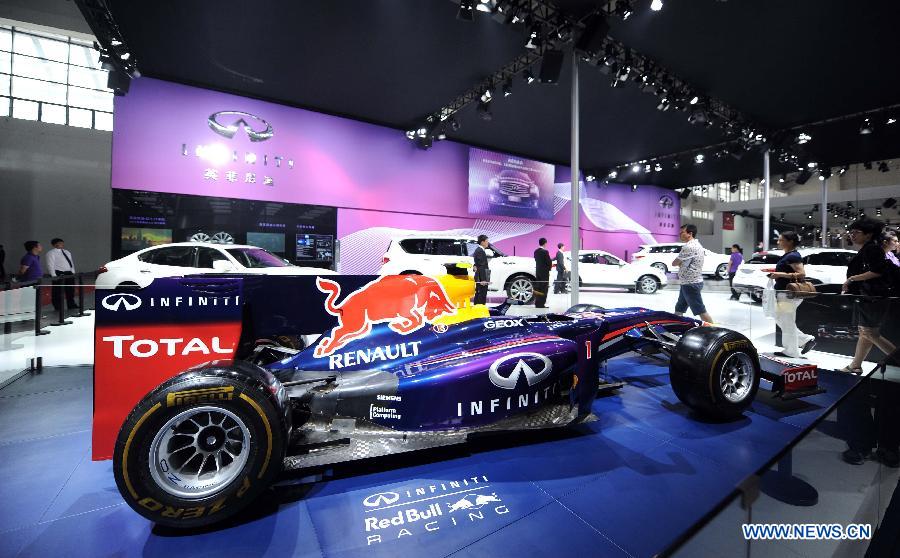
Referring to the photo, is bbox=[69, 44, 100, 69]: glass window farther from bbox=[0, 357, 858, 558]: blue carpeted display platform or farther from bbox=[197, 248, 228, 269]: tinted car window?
bbox=[0, 357, 858, 558]: blue carpeted display platform

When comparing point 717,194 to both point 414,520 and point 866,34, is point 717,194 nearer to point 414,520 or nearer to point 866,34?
point 866,34

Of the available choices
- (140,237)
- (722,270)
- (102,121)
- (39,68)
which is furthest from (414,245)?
(722,270)

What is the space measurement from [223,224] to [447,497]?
8262mm

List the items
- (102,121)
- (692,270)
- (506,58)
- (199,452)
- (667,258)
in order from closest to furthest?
(199,452)
(692,270)
(506,58)
(102,121)
(667,258)

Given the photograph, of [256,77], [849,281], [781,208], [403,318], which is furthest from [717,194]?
[403,318]

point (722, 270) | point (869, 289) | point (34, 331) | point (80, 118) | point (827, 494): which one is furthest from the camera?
point (722, 270)

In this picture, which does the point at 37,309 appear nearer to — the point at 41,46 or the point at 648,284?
the point at 41,46

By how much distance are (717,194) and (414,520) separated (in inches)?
1142

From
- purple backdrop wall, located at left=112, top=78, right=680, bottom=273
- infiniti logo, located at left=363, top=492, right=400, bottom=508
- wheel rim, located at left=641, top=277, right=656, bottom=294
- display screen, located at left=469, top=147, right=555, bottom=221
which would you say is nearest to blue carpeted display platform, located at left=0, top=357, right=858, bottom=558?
infiniti logo, located at left=363, top=492, right=400, bottom=508

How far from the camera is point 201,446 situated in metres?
1.77

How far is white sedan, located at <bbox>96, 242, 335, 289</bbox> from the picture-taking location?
5.80 metres

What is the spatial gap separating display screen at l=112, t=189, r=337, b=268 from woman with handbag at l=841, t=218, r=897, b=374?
893cm

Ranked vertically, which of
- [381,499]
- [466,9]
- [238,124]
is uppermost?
[466,9]

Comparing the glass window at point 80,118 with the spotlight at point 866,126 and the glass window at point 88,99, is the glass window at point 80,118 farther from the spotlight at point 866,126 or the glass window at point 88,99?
the spotlight at point 866,126
